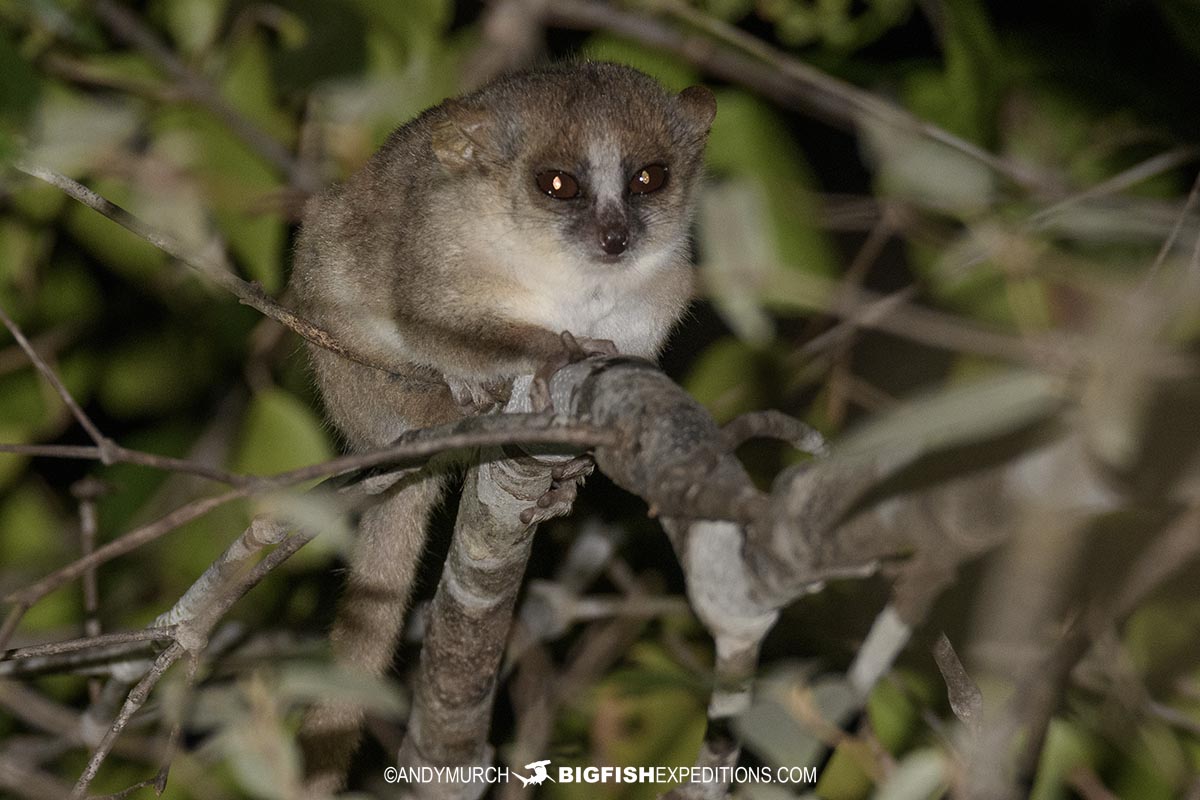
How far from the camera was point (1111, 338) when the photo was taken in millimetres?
1275

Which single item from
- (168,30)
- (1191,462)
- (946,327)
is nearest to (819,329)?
(946,327)

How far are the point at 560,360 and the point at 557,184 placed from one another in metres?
0.80

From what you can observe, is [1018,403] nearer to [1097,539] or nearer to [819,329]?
[1097,539]

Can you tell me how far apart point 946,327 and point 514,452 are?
142 cm

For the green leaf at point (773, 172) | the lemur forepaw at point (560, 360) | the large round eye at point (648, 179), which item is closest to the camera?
the lemur forepaw at point (560, 360)

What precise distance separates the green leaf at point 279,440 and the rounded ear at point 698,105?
4.82 feet

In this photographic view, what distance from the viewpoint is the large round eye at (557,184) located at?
10.2 ft

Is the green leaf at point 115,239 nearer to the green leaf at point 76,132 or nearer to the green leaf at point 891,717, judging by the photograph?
the green leaf at point 76,132

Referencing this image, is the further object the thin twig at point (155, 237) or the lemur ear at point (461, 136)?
the lemur ear at point (461, 136)

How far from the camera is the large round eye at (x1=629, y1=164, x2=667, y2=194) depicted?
3.17 meters

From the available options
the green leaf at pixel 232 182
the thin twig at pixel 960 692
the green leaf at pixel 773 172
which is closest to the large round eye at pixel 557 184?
the green leaf at pixel 773 172

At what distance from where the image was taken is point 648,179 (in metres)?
3.21

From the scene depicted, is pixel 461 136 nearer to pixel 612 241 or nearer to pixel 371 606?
pixel 612 241

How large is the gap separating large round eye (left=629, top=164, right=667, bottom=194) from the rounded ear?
0.20 m
